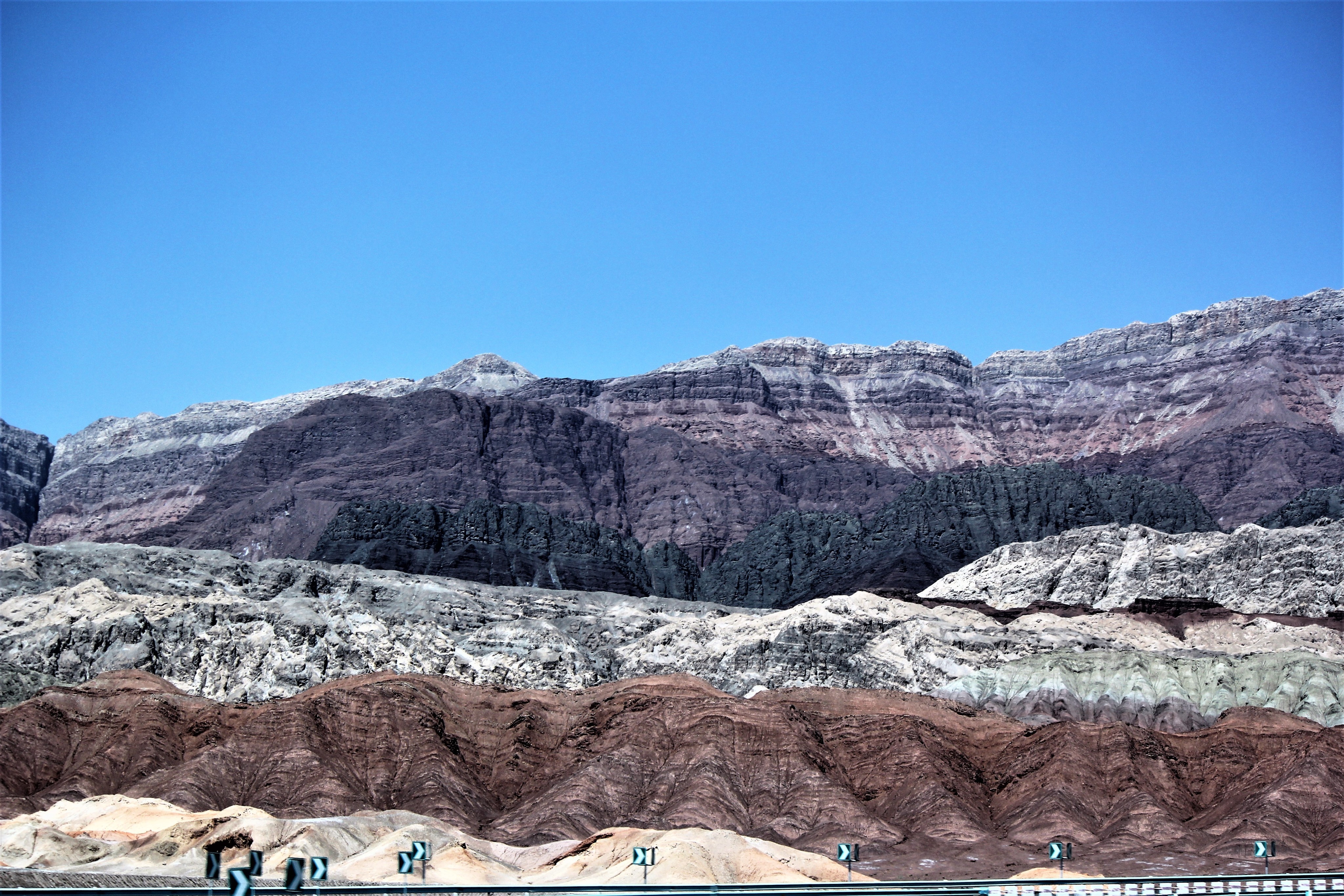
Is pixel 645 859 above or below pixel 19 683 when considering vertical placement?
below

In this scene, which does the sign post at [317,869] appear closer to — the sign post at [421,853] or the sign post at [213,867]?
the sign post at [213,867]

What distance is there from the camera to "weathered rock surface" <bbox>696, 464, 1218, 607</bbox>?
181750 mm

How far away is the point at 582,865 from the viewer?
51.2 metres

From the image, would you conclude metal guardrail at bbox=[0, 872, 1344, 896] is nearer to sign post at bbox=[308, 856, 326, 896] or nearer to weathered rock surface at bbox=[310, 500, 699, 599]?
sign post at bbox=[308, 856, 326, 896]

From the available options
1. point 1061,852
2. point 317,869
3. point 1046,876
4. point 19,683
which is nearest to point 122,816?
point 317,869

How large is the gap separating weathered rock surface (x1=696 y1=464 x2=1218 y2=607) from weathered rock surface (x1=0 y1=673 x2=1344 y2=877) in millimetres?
101729

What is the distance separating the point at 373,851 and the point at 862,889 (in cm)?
1768

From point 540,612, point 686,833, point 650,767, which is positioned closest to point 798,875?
point 686,833

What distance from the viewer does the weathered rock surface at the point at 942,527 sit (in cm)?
18175

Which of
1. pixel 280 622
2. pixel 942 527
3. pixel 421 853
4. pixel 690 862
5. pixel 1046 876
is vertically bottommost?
pixel 1046 876

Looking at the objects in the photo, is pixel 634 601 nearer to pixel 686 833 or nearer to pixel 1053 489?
pixel 1053 489

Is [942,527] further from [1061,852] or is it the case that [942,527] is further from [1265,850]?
[1061,852]

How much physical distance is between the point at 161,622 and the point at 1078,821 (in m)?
67.1

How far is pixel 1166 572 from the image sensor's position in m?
148
